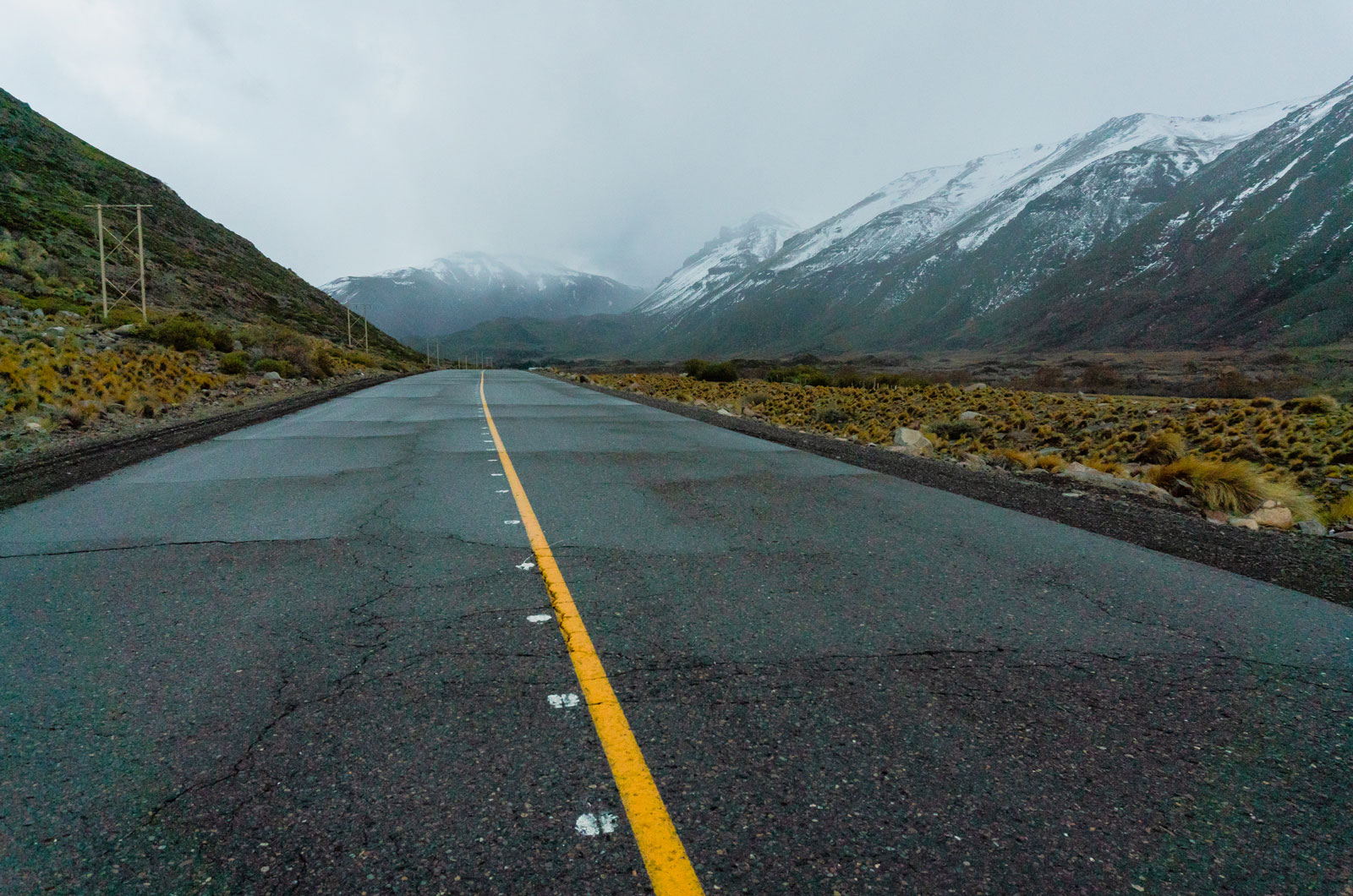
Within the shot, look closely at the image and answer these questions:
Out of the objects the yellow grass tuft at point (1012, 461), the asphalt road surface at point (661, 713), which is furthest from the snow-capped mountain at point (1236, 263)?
the asphalt road surface at point (661, 713)

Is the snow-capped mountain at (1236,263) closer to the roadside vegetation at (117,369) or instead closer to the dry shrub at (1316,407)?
the dry shrub at (1316,407)

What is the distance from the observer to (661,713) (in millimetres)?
2734

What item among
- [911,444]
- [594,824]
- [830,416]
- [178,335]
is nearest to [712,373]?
[830,416]

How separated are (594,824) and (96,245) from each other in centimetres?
5163

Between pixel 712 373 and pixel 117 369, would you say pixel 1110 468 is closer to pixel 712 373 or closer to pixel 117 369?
pixel 117 369

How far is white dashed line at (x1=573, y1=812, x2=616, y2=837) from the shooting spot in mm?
2066

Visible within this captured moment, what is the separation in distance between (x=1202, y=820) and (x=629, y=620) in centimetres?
242

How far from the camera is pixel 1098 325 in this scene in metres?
143

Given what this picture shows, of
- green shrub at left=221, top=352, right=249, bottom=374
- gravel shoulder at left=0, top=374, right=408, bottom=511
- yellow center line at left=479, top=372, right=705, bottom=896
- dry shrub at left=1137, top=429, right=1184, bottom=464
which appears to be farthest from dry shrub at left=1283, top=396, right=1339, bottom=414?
green shrub at left=221, top=352, right=249, bottom=374

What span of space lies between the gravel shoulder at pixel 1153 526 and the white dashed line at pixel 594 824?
488 cm

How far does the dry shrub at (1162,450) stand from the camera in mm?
12016

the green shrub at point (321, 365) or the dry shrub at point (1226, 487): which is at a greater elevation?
the green shrub at point (321, 365)

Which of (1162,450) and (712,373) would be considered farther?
(712,373)

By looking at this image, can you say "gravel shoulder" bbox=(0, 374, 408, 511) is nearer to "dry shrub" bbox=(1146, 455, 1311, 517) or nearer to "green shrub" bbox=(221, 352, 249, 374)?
"green shrub" bbox=(221, 352, 249, 374)
